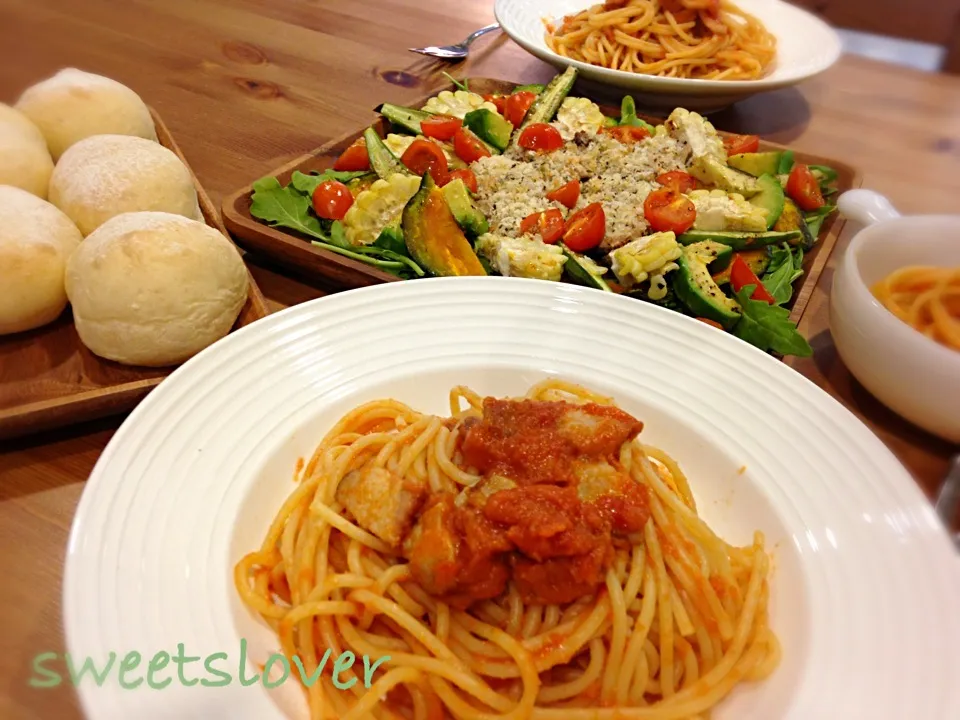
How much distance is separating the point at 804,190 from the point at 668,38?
5.53ft

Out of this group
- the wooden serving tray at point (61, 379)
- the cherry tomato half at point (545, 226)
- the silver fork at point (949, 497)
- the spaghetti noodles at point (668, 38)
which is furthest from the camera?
the spaghetti noodles at point (668, 38)

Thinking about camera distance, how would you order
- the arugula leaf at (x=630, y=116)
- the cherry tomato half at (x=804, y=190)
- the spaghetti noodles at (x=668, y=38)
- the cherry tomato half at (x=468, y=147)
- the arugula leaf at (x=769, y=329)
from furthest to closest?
the spaghetti noodles at (x=668, y=38), the arugula leaf at (x=630, y=116), the cherry tomato half at (x=468, y=147), the cherry tomato half at (x=804, y=190), the arugula leaf at (x=769, y=329)

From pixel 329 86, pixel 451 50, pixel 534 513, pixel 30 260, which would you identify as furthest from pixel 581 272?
pixel 451 50

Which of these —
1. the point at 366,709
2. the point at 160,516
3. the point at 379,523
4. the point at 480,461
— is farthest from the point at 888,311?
the point at 160,516

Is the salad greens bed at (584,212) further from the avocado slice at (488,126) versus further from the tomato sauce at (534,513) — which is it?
the tomato sauce at (534,513)

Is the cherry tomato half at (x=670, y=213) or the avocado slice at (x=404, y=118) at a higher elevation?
the avocado slice at (x=404, y=118)

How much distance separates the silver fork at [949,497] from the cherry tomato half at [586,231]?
1384 mm

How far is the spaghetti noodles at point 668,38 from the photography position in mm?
3949

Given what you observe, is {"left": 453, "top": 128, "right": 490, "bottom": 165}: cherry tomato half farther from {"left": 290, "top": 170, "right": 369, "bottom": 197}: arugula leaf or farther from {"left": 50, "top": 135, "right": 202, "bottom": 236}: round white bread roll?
{"left": 50, "top": 135, "right": 202, "bottom": 236}: round white bread roll

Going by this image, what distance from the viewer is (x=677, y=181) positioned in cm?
300

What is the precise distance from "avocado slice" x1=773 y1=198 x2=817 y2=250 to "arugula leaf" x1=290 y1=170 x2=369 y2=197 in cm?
Answer: 174

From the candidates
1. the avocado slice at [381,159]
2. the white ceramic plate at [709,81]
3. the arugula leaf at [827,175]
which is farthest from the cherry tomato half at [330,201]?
the arugula leaf at [827,175]

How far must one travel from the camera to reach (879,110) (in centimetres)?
411

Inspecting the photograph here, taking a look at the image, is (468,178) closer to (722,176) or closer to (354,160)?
(354,160)
